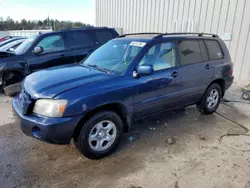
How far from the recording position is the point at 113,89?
3029 millimetres

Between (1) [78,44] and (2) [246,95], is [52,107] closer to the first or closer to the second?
(1) [78,44]

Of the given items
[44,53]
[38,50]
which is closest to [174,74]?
[38,50]

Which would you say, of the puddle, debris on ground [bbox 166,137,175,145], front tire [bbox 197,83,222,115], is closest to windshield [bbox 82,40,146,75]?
debris on ground [bbox 166,137,175,145]

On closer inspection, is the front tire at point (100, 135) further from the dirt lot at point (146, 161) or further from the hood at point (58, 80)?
the hood at point (58, 80)

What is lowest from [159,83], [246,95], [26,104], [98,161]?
[98,161]

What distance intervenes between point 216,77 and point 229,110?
3.89ft

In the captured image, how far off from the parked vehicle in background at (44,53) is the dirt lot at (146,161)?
2.02 meters

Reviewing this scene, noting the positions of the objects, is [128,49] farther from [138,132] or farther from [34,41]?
[34,41]

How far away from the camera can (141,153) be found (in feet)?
11.0

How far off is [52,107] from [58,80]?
0.53 m

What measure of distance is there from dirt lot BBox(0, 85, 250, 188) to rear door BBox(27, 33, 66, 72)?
2.17 metres

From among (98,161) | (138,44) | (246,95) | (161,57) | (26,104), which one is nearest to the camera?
→ (26,104)

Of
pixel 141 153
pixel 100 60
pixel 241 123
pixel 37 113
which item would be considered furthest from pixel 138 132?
pixel 241 123

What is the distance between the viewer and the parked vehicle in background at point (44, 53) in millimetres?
5801
